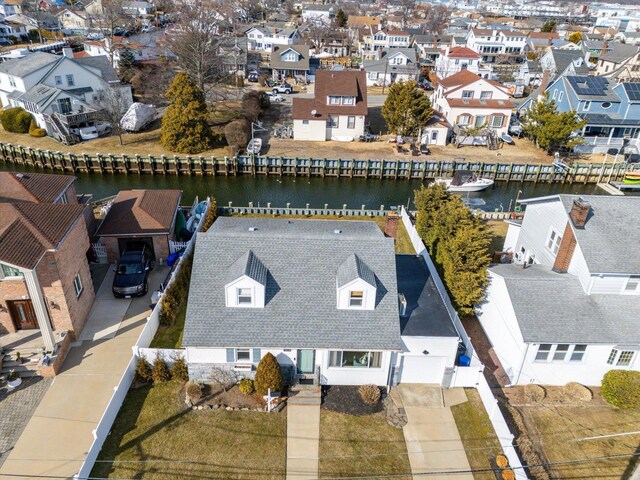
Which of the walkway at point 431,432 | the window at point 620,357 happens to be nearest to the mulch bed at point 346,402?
the walkway at point 431,432

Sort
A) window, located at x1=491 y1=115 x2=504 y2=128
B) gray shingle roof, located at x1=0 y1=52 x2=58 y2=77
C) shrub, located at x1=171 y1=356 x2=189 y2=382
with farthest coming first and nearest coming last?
1. window, located at x1=491 y1=115 x2=504 y2=128
2. gray shingle roof, located at x1=0 y1=52 x2=58 y2=77
3. shrub, located at x1=171 y1=356 x2=189 y2=382

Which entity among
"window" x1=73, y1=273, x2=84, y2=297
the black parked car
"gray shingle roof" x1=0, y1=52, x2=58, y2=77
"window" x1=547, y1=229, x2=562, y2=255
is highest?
"gray shingle roof" x1=0, y1=52, x2=58, y2=77

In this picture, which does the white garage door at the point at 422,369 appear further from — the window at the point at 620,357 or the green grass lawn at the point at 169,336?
the green grass lawn at the point at 169,336

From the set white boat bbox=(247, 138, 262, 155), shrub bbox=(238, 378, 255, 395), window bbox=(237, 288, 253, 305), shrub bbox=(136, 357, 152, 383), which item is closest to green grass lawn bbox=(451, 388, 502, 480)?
shrub bbox=(238, 378, 255, 395)

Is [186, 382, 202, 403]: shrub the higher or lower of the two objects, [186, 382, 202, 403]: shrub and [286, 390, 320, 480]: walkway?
the higher

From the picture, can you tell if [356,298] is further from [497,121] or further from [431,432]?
[497,121]

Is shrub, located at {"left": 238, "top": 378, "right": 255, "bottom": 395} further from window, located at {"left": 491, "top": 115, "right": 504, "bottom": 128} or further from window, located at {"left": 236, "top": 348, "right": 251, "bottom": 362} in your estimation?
window, located at {"left": 491, "top": 115, "right": 504, "bottom": 128}
